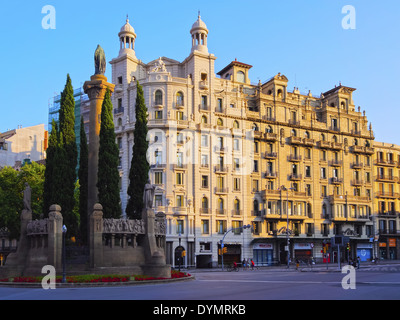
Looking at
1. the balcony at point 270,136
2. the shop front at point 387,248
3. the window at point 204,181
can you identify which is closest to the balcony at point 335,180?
the balcony at point 270,136

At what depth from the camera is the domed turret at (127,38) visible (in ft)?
227

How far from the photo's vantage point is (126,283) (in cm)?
2945

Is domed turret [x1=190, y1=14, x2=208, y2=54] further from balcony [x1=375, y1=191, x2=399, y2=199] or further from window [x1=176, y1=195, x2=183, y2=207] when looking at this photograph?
balcony [x1=375, y1=191, x2=399, y2=199]

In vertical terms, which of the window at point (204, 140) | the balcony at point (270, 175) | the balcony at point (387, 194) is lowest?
the balcony at point (387, 194)

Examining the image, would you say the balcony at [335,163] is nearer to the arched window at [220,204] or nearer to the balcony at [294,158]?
the balcony at [294,158]

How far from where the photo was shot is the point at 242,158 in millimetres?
69250

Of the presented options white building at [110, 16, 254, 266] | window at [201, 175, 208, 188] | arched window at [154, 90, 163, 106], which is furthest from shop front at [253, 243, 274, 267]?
arched window at [154, 90, 163, 106]

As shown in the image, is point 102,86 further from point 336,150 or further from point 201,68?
point 336,150

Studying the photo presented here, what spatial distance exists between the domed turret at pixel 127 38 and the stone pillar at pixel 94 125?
31.2m

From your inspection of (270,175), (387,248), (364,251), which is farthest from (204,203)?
(387,248)

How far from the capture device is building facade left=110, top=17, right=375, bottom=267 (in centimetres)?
6444

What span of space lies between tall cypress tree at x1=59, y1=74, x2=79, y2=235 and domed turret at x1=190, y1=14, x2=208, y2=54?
31.1m
